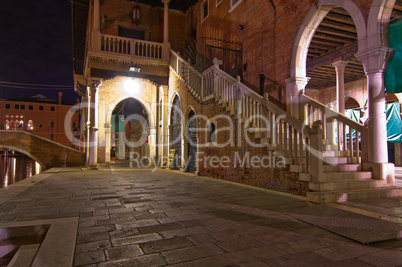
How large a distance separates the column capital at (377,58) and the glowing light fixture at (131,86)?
509 inches

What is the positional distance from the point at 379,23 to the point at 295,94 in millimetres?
2827

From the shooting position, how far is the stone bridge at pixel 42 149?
1717 centimetres

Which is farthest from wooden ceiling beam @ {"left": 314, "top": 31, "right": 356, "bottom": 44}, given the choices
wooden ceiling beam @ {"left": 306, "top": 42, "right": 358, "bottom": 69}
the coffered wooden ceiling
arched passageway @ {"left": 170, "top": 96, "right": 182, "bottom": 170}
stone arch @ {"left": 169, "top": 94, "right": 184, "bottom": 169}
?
arched passageway @ {"left": 170, "top": 96, "right": 182, "bottom": 170}

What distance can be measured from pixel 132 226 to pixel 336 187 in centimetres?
415

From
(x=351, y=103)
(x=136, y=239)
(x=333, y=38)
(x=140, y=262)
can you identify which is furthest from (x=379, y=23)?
(x=351, y=103)

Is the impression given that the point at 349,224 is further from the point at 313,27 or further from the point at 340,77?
the point at 340,77

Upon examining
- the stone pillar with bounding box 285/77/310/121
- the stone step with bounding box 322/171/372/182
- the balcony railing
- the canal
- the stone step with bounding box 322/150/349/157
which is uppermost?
the balcony railing

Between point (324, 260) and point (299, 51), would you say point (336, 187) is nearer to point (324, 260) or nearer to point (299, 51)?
point (324, 260)

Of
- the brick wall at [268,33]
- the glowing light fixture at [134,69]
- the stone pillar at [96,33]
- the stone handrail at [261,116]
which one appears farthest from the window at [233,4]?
the stone pillar at [96,33]

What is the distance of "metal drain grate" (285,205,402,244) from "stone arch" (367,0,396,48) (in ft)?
13.0

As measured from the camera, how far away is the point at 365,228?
3.66 m

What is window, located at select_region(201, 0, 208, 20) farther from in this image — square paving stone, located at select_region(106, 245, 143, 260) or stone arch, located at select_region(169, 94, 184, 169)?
square paving stone, located at select_region(106, 245, 143, 260)

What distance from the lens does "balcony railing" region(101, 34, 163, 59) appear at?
46.6 feet

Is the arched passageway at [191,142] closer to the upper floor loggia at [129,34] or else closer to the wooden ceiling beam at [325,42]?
the upper floor loggia at [129,34]
